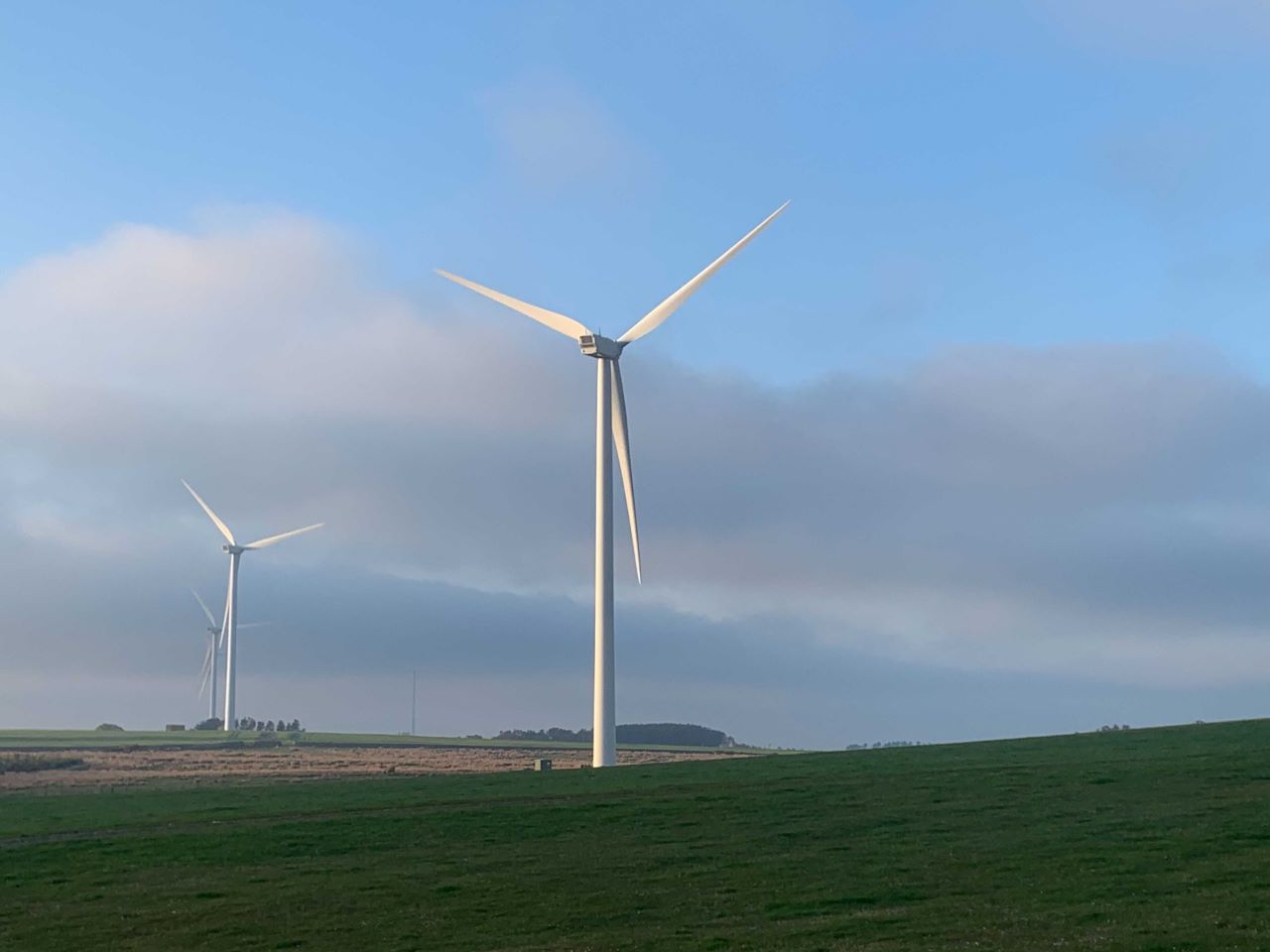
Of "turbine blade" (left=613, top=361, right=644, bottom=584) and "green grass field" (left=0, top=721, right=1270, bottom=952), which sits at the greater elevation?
"turbine blade" (left=613, top=361, right=644, bottom=584)

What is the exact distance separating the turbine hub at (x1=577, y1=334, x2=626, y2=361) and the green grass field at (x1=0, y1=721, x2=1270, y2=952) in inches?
1174

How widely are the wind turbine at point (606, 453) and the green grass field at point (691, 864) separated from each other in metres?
19.3

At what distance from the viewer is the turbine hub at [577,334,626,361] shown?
75.9 m

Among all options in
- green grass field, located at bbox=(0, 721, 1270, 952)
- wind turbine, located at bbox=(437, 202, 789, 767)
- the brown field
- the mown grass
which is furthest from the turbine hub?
the mown grass

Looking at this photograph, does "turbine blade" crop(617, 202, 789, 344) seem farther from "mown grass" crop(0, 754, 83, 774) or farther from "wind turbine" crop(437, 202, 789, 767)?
"mown grass" crop(0, 754, 83, 774)

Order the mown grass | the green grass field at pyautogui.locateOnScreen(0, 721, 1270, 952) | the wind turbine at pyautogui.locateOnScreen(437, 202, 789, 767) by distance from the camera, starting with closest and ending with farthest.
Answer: the green grass field at pyautogui.locateOnScreen(0, 721, 1270, 952) → the wind turbine at pyautogui.locateOnScreen(437, 202, 789, 767) → the mown grass

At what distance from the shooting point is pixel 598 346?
75875mm

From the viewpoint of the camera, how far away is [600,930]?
26453 millimetres

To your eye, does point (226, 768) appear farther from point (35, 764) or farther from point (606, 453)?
point (606, 453)

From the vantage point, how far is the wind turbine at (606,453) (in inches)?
2827

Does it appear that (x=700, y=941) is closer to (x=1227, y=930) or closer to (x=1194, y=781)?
(x=1227, y=930)

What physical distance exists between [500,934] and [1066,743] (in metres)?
40.7

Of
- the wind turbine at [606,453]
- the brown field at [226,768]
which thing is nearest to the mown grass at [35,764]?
the brown field at [226,768]

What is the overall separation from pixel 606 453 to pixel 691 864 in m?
42.2
